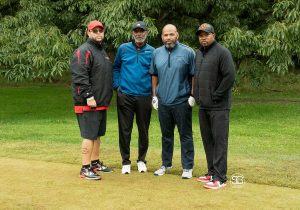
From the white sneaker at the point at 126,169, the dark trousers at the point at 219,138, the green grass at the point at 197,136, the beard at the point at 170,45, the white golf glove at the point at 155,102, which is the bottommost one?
the green grass at the point at 197,136

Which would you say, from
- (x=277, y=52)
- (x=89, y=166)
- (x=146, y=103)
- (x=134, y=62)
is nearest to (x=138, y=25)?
(x=134, y=62)

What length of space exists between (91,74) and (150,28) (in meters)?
7.48

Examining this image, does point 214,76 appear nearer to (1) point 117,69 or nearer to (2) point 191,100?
(2) point 191,100

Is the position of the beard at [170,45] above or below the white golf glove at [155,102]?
above

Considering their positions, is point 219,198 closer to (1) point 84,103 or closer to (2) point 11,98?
(1) point 84,103

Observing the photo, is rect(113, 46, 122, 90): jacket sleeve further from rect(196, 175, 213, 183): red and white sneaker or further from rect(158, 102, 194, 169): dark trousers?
rect(196, 175, 213, 183): red and white sneaker

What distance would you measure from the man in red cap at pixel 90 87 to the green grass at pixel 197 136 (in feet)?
3.41

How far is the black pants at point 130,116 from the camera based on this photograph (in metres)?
7.95

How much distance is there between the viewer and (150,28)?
48.7 ft

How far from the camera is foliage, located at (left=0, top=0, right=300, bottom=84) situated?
1474 cm

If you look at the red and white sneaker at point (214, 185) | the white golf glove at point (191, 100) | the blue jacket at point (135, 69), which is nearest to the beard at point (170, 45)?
the blue jacket at point (135, 69)

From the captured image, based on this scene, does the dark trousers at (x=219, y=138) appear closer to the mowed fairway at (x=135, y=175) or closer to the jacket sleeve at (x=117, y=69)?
the mowed fairway at (x=135, y=175)

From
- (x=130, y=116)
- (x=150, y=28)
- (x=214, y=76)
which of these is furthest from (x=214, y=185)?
(x=150, y=28)

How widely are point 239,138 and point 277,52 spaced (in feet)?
10.1
